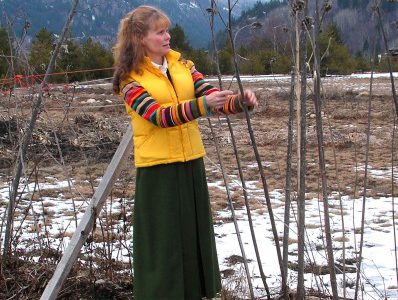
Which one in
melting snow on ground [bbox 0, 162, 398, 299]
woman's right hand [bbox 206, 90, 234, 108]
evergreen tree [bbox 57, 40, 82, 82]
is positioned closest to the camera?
woman's right hand [bbox 206, 90, 234, 108]

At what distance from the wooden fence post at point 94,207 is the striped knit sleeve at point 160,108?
0.21 m

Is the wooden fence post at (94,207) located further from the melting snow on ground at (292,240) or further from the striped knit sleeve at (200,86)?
the melting snow on ground at (292,240)

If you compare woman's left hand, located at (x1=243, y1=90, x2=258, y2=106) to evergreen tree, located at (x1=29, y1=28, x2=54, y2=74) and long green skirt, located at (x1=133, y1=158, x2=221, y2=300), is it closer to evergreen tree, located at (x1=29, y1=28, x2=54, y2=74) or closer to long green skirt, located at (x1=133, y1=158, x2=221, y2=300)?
long green skirt, located at (x1=133, y1=158, x2=221, y2=300)

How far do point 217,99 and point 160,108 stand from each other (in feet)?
0.73

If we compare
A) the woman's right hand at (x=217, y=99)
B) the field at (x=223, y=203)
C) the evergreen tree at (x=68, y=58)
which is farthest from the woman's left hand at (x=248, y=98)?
the evergreen tree at (x=68, y=58)

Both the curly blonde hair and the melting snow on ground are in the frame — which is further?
the melting snow on ground

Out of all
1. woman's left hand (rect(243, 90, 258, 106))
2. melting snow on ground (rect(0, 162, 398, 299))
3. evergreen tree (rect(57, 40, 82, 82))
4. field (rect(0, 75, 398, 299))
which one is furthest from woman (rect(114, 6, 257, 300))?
evergreen tree (rect(57, 40, 82, 82))

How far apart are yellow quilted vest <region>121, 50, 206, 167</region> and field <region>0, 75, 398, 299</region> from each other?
268 mm

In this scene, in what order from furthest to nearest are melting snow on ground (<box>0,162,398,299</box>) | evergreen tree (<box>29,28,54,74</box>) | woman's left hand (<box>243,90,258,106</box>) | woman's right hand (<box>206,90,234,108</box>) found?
1. evergreen tree (<box>29,28,54,74</box>)
2. melting snow on ground (<box>0,162,398,299</box>)
3. woman's left hand (<box>243,90,258,106</box>)
4. woman's right hand (<box>206,90,234,108</box>)

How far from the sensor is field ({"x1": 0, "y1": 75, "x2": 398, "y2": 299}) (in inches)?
119

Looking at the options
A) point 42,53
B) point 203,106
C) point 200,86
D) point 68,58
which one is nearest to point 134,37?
point 200,86

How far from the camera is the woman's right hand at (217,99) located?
189 centimetres

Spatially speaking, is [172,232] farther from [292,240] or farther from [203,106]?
[292,240]

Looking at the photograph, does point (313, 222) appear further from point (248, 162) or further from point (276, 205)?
point (248, 162)
